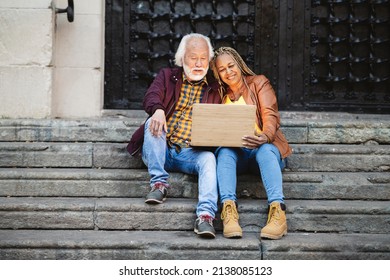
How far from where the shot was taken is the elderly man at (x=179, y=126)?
4.27m

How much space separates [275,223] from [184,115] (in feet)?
4.05

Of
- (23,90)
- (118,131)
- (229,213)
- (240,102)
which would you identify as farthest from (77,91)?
(229,213)

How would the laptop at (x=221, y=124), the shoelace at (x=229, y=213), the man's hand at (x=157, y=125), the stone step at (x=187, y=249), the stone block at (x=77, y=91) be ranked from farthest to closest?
the stone block at (x=77, y=91)
the man's hand at (x=157, y=125)
the laptop at (x=221, y=124)
the shoelace at (x=229, y=213)
the stone step at (x=187, y=249)

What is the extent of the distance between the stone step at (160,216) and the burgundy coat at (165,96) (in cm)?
56

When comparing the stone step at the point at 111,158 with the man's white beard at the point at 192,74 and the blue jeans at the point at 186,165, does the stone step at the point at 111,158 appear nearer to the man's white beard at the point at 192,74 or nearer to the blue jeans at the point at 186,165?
the blue jeans at the point at 186,165

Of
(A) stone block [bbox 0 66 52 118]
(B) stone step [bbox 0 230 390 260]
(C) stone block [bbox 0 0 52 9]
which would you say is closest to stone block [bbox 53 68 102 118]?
(A) stone block [bbox 0 66 52 118]

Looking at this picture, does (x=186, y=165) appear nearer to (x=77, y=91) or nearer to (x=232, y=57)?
(x=232, y=57)

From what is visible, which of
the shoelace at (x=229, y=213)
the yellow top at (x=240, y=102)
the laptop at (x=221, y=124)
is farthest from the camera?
the yellow top at (x=240, y=102)

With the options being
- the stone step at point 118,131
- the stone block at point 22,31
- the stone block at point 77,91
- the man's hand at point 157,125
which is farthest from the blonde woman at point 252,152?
the stone block at point 22,31

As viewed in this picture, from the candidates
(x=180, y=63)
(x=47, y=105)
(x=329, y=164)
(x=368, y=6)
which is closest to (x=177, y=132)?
(x=180, y=63)

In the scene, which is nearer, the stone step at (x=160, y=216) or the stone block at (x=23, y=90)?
the stone step at (x=160, y=216)

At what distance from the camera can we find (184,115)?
4.70 metres

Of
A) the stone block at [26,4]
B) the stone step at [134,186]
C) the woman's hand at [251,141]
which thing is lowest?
the stone step at [134,186]

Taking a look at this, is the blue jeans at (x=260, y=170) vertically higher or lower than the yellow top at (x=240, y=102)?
lower
